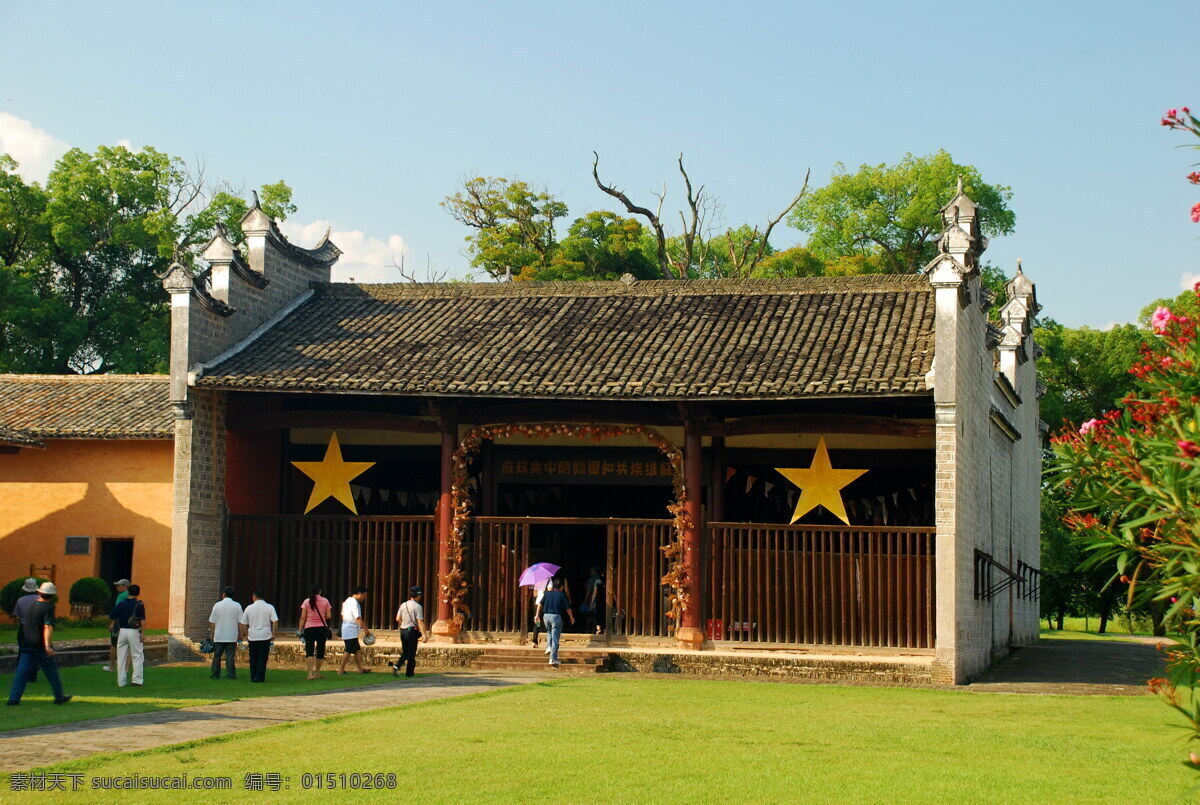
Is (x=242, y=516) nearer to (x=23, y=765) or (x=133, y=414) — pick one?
(x=133, y=414)

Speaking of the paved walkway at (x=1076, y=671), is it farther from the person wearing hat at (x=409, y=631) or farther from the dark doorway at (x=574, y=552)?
the person wearing hat at (x=409, y=631)

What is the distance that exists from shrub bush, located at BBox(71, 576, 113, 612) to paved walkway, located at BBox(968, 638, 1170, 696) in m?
14.2

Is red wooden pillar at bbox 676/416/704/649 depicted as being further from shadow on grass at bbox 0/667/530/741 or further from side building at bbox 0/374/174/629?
side building at bbox 0/374/174/629

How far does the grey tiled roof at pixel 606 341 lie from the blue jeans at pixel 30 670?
628cm

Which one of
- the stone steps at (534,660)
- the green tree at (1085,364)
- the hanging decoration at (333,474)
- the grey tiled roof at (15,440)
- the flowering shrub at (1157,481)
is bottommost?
the stone steps at (534,660)

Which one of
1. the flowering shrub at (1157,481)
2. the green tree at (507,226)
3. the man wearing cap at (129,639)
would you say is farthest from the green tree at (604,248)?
the flowering shrub at (1157,481)

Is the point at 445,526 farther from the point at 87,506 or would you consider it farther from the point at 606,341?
the point at 87,506

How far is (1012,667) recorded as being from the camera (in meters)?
20.0

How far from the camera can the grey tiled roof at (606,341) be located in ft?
57.5

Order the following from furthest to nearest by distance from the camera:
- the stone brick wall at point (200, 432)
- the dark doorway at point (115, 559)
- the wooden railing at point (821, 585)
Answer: the dark doorway at point (115, 559)
the stone brick wall at point (200, 432)
the wooden railing at point (821, 585)

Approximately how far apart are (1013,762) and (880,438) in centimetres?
915

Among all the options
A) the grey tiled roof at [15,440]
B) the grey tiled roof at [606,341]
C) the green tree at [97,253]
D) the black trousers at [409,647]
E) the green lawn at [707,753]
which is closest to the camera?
the green lawn at [707,753]

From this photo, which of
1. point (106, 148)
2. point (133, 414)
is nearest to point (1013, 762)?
point (133, 414)

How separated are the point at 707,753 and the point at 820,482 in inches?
335
